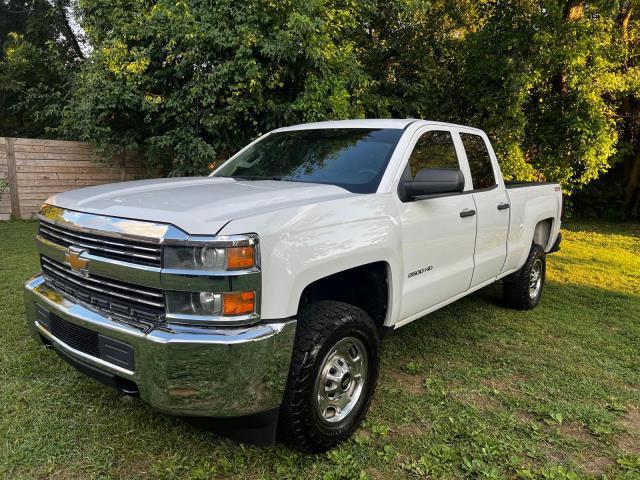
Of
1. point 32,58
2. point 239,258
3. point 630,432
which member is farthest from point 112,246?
point 32,58

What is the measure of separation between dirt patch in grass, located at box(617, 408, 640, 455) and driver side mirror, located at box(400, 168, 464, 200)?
183cm

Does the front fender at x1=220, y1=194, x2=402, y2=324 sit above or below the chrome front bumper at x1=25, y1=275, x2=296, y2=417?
above

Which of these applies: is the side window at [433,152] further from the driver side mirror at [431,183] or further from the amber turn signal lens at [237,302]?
the amber turn signal lens at [237,302]

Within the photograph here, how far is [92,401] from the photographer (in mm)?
3182

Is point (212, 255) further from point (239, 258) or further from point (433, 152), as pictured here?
point (433, 152)

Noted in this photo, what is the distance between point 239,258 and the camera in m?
2.23

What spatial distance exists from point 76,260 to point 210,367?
978mm

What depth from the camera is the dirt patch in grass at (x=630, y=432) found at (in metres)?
2.94

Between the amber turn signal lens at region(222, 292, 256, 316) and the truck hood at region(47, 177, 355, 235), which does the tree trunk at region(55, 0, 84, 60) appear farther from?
the amber turn signal lens at region(222, 292, 256, 316)

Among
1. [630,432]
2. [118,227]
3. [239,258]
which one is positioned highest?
[118,227]

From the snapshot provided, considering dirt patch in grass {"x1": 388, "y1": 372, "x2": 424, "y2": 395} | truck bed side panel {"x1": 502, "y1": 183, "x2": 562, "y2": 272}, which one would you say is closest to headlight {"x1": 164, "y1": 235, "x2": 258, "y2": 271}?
dirt patch in grass {"x1": 388, "y1": 372, "x2": 424, "y2": 395}

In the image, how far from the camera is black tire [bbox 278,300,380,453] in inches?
98.7

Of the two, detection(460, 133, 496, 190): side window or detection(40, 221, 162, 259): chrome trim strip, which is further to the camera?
detection(460, 133, 496, 190): side window

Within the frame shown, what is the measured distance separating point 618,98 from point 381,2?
19.7 ft
